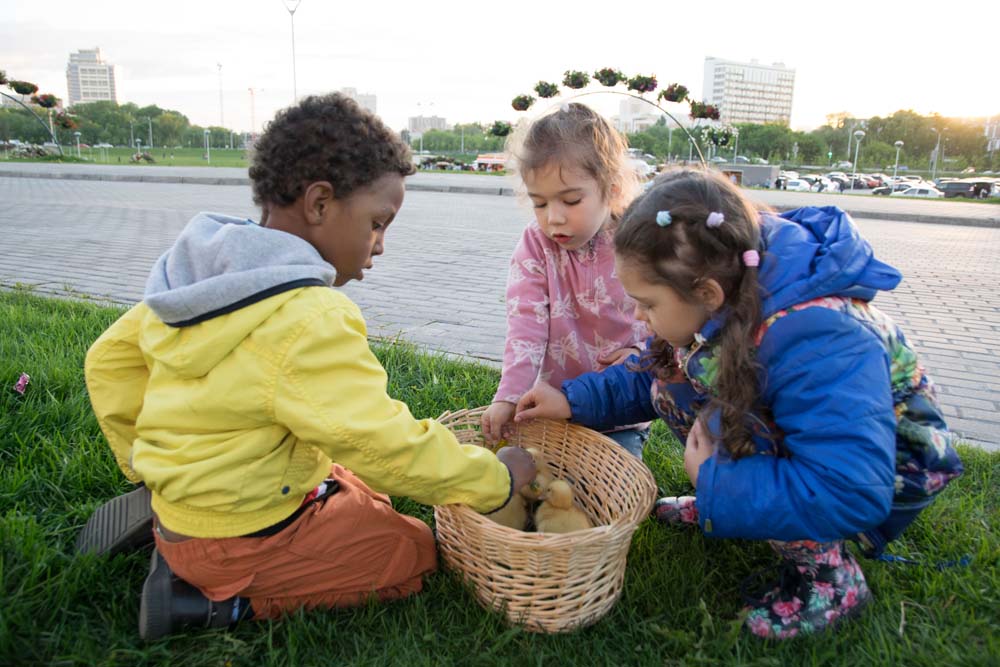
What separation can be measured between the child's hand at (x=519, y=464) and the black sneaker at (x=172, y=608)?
837 mm

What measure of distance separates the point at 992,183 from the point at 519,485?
40.2 m

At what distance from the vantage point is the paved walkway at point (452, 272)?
425 centimetres

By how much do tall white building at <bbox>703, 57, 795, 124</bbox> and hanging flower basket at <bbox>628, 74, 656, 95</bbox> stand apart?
8788 centimetres

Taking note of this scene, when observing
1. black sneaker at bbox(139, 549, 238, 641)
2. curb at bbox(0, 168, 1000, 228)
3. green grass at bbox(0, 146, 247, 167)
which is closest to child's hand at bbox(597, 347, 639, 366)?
black sneaker at bbox(139, 549, 238, 641)

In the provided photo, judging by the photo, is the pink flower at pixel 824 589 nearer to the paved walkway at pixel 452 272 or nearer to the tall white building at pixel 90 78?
the paved walkway at pixel 452 272

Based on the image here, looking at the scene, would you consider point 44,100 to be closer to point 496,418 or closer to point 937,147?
point 496,418

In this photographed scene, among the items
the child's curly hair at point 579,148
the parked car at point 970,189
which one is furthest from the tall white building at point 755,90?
the child's curly hair at point 579,148

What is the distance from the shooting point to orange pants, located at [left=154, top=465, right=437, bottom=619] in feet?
6.15

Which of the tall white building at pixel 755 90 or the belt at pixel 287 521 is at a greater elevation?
the tall white building at pixel 755 90

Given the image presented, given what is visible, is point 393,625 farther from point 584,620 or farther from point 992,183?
point 992,183

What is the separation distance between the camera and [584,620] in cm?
194

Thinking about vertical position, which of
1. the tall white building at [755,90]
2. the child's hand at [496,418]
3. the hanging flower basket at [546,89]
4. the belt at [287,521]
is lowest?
the belt at [287,521]

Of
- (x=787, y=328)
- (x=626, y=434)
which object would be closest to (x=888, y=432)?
(x=787, y=328)

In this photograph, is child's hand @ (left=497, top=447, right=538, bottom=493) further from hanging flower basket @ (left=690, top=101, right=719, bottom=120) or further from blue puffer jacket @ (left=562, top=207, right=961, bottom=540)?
hanging flower basket @ (left=690, top=101, right=719, bottom=120)
